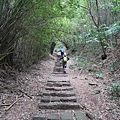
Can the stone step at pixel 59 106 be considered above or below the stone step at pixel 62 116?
above

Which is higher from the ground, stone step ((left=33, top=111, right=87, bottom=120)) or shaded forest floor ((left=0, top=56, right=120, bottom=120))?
shaded forest floor ((left=0, top=56, right=120, bottom=120))

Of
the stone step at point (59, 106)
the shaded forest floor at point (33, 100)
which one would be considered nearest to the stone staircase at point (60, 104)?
the stone step at point (59, 106)

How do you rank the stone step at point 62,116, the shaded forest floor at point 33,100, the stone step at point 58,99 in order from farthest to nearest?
1. the stone step at point 58,99
2. the shaded forest floor at point 33,100
3. the stone step at point 62,116

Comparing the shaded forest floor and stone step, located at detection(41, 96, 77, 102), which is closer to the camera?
the shaded forest floor

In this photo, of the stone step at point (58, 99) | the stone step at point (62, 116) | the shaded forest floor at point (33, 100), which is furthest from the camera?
the stone step at point (58, 99)

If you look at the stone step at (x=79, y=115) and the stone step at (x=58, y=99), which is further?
the stone step at (x=58, y=99)

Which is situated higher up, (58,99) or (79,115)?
(58,99)

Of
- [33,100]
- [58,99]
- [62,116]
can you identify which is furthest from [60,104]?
[33,100]

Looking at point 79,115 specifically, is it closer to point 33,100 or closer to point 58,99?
point 58,99

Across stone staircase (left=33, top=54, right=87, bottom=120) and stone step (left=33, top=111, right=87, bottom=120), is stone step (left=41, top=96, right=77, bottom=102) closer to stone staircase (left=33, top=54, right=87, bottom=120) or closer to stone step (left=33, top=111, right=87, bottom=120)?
stone staircase (left=33, top=54, right=87, bottom=120)

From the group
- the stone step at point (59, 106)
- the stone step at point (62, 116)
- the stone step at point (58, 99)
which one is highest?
the stone step at point (58, 99)

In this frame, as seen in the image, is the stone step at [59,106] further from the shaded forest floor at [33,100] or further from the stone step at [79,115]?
the stone step at [79,115]

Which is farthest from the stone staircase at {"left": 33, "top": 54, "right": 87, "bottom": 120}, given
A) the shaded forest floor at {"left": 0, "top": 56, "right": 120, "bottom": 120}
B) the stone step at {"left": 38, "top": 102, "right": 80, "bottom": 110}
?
the shaded forest floor at {"left": 0, "top": 56, "right": 120, "bottom": 120}

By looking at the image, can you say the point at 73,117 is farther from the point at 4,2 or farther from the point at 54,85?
the point at 4,2
